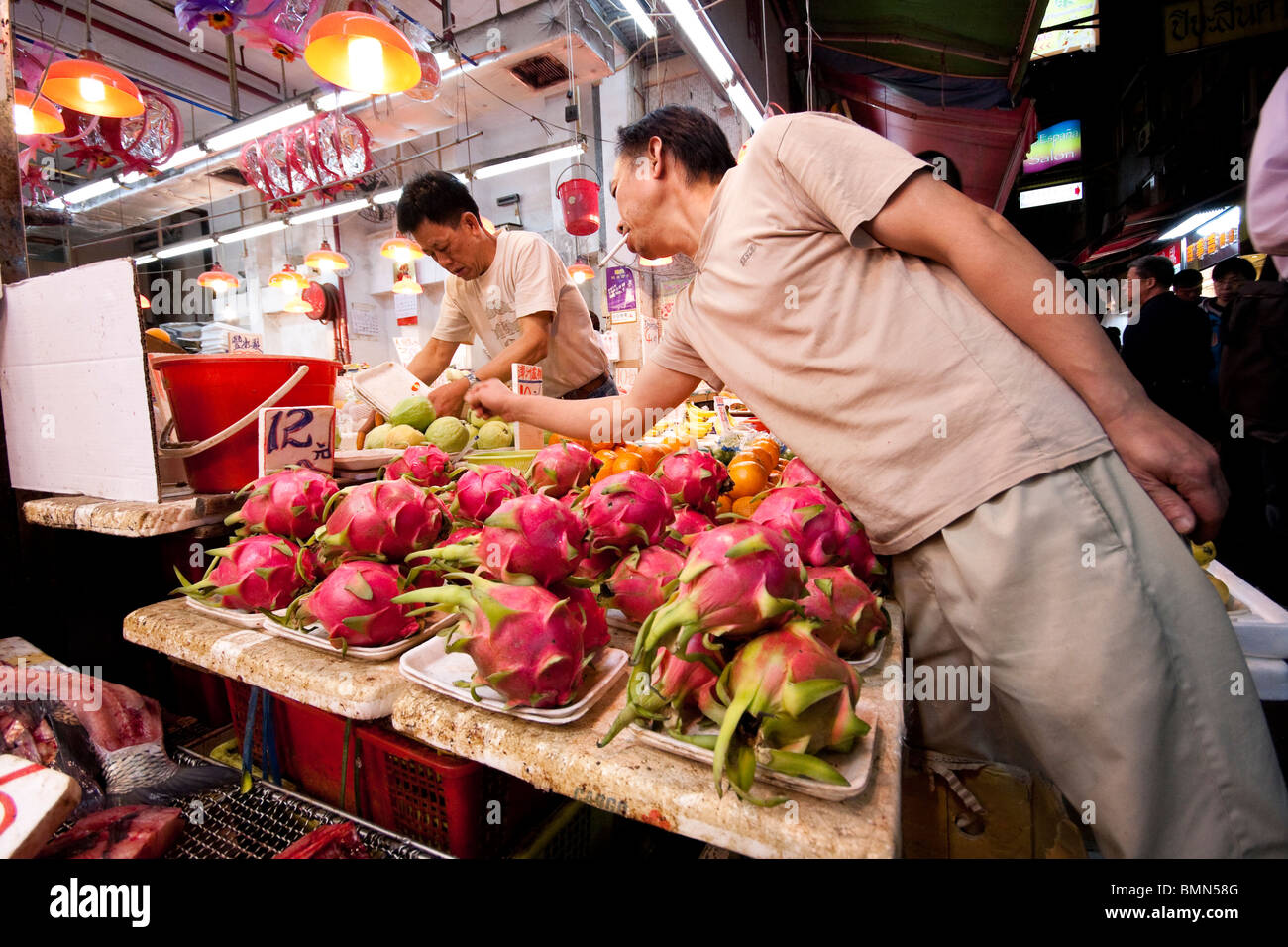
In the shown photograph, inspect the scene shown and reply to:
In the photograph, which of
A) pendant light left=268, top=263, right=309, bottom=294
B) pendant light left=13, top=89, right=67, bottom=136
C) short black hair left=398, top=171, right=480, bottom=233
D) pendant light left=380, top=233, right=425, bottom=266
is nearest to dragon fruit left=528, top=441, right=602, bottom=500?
short black hair left=398, top=171, right=480, bottom=233

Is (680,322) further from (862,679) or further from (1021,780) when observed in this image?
(1021,780)

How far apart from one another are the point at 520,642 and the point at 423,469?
910 mm

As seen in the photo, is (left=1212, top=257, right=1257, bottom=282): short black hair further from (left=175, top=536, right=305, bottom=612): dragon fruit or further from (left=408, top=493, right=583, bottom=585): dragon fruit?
(left=175, top=536, right=305, bottom=612): dragon fruit

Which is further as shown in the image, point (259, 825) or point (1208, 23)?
point (1208, 23)

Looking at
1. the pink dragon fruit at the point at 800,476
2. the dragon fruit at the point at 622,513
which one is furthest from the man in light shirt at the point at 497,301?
the dragon fruit at the point at 622,513

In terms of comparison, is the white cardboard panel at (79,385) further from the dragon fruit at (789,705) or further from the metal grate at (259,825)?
the dragon fruit at (789,705)

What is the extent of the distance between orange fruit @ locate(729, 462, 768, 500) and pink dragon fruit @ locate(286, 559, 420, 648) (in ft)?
3.53

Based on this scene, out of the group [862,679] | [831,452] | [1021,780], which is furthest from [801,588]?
[1021,780]

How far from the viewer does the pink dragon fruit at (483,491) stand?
128 centimetres

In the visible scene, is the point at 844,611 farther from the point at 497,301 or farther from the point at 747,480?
the point at 497,301

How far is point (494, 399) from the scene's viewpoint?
2104 mm

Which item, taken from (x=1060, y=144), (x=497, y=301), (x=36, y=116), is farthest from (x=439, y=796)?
(x=1060, y=144)

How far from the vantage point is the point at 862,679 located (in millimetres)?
939
